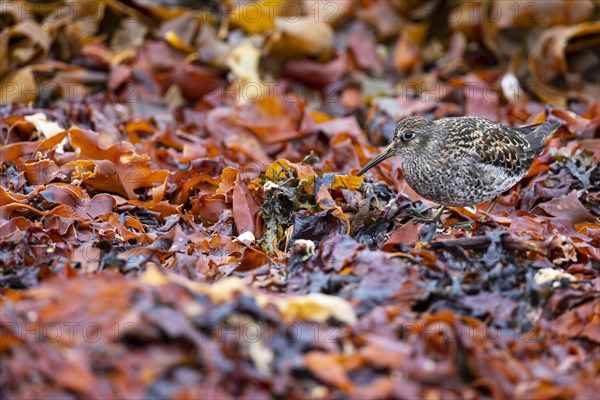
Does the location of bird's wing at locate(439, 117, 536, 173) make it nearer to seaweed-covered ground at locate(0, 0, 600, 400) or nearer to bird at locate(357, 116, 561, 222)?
bird at locate(357, 116, 561, 222)

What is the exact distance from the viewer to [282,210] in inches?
154

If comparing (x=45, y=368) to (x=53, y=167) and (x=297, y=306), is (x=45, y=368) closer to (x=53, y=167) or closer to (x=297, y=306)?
(x=297, y=306)

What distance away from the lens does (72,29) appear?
615 cm

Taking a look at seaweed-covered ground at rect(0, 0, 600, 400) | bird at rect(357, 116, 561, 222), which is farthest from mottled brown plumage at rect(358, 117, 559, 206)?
seaweed-covered ground at rect(0, 0, 600, 400)

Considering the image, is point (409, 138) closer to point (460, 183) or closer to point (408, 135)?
point (408, 135)

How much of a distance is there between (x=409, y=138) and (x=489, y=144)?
17.3 inches

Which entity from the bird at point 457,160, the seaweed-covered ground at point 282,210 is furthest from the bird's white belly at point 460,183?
the seaweed-covered ground at point 282,210

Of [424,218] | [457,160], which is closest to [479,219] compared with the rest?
[424,218]

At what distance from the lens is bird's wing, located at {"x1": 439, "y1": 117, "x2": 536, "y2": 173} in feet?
13.9

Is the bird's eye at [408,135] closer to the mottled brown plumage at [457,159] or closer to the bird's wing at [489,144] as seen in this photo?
the mottled brown plumage at [457,159]

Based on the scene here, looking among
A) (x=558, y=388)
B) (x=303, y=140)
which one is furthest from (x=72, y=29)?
(x=558, y=388)

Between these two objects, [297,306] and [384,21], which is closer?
[297,306]

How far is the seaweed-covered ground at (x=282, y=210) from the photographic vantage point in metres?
2.39

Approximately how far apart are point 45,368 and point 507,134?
3083 mm
